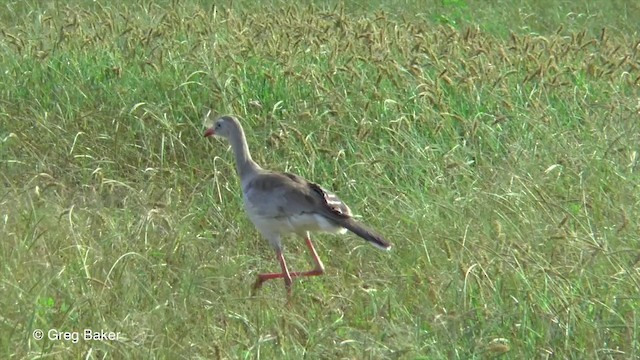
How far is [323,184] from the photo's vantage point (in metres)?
8.16

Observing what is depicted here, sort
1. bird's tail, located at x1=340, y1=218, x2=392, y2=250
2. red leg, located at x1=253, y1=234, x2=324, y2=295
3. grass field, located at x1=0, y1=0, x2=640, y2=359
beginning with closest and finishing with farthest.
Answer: grass field, located at x1=0, y1=0, x2=640, y2=359 < bird's tail, located at x1=340, y1=218, x2=392, y2=250 < red leg, located at x1=253, y1=234, x2=324, y2=295

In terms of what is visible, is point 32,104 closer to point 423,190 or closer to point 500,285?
point 423,190

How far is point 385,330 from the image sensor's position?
539cm

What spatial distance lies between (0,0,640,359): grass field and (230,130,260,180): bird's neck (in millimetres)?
273

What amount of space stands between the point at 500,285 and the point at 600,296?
1.43 feet

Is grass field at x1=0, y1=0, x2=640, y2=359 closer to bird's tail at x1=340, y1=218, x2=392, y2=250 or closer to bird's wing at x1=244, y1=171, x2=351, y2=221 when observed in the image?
bird's tail at x1=340, y1=218, x2=392, y2=250

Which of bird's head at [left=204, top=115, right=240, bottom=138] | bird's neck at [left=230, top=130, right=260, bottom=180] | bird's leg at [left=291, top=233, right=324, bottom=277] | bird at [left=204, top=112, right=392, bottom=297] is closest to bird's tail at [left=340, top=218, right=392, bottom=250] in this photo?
bird at [left=204, top=112, right=392, bottom=297]

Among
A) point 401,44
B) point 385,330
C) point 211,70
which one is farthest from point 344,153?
point 385,330

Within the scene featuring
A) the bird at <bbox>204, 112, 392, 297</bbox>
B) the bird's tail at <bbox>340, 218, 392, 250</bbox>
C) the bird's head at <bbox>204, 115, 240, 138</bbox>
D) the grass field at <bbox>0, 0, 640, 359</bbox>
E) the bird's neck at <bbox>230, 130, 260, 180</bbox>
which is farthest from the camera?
the bird's head at <bbox>204, 115, 240, 138</bbox>

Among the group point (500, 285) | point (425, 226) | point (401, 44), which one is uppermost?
point (500, 285)

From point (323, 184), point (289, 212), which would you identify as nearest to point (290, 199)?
point (289, 212)

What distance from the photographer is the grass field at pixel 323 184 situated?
18.0ft

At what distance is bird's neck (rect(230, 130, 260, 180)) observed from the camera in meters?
7.52

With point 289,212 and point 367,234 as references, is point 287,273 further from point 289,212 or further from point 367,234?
point 367,234
